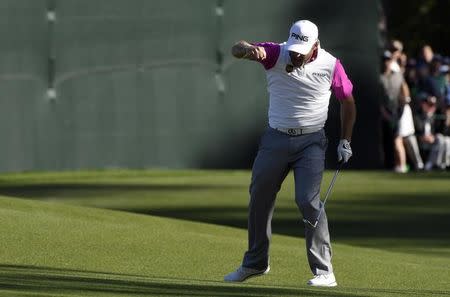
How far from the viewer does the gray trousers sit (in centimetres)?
1007

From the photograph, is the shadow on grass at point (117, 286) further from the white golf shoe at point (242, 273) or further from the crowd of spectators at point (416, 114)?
the crowd of spectators at point (416, 114)

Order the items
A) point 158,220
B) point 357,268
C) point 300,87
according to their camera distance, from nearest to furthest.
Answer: point 300,87 → point 357,268 → point 158,220

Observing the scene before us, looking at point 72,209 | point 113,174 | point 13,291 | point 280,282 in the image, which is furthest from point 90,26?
point 13,291

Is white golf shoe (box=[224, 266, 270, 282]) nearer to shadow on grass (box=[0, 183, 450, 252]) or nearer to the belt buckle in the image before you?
the belt buckle


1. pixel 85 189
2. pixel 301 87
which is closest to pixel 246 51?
pixel 301 87

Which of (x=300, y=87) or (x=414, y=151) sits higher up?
(x=300, y=87)

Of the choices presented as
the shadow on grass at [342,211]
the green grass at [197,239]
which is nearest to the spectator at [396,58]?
the green grass at [197,239]

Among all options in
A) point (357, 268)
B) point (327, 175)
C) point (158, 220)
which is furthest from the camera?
point (327, 175)

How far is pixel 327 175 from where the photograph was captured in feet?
71.1

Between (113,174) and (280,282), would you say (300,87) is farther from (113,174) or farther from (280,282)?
(113,174)

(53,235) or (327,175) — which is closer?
(53,235)

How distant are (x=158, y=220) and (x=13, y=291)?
5.54 metres

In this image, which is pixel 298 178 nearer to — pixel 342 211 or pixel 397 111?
pixel 342 211

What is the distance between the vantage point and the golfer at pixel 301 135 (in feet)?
32.8
